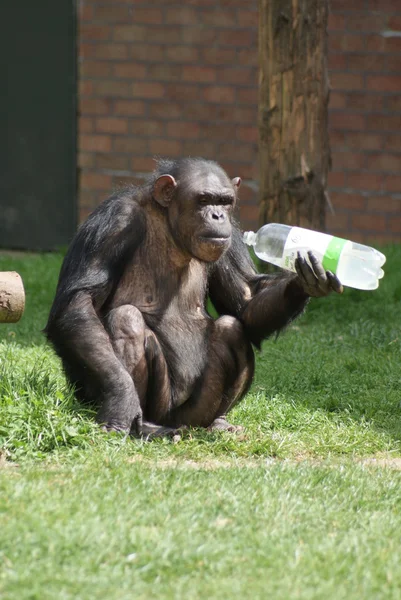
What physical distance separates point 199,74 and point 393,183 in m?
2.45

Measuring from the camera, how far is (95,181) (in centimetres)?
1175

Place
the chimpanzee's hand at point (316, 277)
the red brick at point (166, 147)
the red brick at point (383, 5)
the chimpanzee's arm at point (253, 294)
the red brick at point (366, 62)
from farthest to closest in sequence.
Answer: the red brick at point (166, 147), the red brick at point (366, 62), the red brick at point (383, 5), the chimpanzee's arm at point (253, 294), the chimpanzee's hand at point (316, 277)

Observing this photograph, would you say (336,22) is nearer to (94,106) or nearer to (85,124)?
(94,106)

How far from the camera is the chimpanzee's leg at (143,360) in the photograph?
5.12m

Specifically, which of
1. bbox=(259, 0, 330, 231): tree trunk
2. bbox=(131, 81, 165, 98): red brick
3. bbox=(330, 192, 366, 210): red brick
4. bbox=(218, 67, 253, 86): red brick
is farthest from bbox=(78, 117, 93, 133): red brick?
bbox=(259, 0, 330, 231): tree trunk

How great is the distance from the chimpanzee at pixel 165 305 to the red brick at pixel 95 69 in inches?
247

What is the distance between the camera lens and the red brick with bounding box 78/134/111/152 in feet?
38.3

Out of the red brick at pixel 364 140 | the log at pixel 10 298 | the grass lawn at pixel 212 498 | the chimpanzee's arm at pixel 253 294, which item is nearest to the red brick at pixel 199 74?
the red brick at pixel 364 140

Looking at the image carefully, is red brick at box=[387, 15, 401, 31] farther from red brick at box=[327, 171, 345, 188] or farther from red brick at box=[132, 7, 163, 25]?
red brick at box=[132, 7, 163, 25]

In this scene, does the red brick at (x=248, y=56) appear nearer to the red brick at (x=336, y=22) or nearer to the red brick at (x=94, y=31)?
the red brick at (x=336, y=22)

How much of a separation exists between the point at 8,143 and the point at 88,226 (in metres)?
7.07

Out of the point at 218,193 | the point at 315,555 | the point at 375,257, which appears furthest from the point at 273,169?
the point at 315,555

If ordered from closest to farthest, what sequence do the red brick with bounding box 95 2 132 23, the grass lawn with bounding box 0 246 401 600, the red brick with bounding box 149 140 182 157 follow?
the grass lawn with bounding box 0 246 401 600
the red brick with bounding box 95 2 132 23
the red brick with bounding box 149 140 182 157

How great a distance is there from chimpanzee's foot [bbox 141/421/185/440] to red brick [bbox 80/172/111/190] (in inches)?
267
